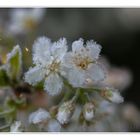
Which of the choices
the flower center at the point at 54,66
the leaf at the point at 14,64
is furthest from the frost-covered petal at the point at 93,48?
the leaf at the point at 14,64

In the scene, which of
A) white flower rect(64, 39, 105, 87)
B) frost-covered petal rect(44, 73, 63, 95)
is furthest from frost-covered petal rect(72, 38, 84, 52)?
frost-covered petal rect(44, 73, 63, 95)

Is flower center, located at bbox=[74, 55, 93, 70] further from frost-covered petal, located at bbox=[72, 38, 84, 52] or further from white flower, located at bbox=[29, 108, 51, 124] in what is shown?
white flower, located at bbox=[29, 108, 51, 124]

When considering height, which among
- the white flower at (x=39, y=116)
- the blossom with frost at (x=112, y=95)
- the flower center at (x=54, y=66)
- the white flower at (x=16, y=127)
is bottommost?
the white flower at (x=16, y=127)

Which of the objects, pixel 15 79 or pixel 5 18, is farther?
pixel 5 18

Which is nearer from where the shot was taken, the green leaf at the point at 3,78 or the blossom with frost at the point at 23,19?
the green leaf at the point at 3,78

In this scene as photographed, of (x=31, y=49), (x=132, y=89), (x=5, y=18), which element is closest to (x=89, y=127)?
(x=132, y=89)

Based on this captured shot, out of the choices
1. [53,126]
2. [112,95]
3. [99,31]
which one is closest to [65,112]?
[53,126]

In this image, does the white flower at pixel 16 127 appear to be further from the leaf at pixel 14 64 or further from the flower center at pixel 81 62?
the flower center at pixel 81 62
